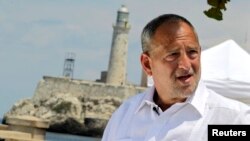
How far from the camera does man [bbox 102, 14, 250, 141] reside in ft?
9.78

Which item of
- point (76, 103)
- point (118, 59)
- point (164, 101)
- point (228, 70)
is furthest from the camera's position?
point (118, 59)

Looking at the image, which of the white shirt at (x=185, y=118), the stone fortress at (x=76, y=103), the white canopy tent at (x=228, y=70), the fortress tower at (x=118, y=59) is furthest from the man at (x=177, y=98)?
the fortress tower at (x=118, y=59)

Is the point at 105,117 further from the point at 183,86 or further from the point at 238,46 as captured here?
the point at 183,86

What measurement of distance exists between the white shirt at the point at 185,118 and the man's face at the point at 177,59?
2.2 inches

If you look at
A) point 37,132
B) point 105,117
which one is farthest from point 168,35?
point 105,117

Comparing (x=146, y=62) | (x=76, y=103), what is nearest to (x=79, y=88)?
(x=76, y=103)

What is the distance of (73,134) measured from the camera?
277ft

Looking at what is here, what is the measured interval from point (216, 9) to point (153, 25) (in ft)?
1.35

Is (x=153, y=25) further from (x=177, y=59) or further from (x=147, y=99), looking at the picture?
(x=147, y=99)

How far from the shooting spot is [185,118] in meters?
3.04

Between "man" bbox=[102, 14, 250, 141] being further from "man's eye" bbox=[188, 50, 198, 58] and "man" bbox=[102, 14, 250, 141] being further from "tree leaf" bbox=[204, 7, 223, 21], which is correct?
"tree leaf" bbox=[204, 7, 223, 21]

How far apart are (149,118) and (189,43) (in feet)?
1.10

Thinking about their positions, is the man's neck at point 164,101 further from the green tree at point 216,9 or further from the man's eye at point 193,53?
the green tree at point 216,9

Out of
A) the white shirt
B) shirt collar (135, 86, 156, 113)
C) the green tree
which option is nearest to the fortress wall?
the green tree
